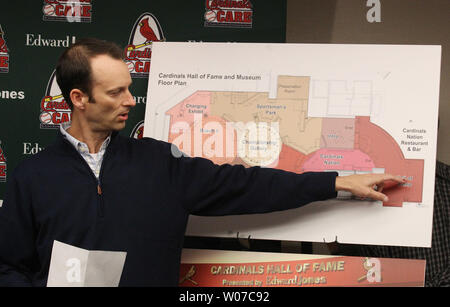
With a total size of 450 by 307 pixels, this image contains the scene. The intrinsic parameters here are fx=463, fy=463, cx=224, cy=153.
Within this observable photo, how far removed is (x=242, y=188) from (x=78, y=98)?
0.66 metres

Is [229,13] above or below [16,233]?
above

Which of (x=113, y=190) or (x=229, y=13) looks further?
(x=229, y=13)

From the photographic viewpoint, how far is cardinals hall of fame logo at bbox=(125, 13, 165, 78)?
7.92 ft

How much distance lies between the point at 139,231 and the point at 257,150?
0.60 metres

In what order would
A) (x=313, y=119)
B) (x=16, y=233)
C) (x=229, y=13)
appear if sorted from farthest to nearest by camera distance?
(x=229, y=13) → (x=313, y=119) → (x=16, y=233)

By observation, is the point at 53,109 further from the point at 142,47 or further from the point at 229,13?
the point at 229,13

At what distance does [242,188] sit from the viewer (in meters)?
1.65

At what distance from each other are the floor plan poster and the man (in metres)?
0.16

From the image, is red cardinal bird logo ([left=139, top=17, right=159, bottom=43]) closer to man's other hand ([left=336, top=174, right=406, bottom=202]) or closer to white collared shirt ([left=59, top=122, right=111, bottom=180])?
white collared shirt ([left=59, top=122, right=111, bottom=180])

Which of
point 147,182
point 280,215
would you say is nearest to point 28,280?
point 147,182

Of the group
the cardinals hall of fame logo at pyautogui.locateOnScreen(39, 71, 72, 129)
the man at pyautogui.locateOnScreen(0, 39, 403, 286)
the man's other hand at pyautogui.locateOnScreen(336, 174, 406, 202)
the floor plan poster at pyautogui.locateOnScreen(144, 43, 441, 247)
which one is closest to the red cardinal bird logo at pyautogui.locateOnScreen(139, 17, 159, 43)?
the floor plan poster at pyautogui.locateOnScreen(144, 43, 441, 247)

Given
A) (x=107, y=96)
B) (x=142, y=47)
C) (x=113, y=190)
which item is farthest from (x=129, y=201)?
(x=142, y=47)

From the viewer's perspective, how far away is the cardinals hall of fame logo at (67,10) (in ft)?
8.10

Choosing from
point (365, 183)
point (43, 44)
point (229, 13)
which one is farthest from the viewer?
point (43, 44)
